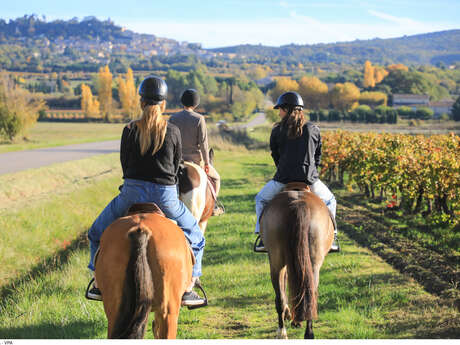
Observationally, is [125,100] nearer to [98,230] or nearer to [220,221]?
[220,221]

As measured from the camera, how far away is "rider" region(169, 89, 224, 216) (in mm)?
7504

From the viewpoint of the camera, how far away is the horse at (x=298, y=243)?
4645 millimetres

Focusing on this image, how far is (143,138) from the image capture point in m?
4.14

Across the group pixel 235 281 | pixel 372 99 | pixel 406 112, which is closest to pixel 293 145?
pixel 235 281

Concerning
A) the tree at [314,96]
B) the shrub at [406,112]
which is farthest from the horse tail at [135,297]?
the shrub at [406,112]

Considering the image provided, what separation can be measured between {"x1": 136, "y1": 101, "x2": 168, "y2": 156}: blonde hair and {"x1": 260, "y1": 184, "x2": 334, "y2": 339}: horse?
1.59 meters

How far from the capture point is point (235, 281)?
7484 millimetres

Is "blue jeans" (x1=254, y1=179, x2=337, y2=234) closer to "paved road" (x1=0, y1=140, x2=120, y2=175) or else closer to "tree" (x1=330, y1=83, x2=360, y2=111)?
"paved road" (x1=0, y1=140, x2=120, y2=175)

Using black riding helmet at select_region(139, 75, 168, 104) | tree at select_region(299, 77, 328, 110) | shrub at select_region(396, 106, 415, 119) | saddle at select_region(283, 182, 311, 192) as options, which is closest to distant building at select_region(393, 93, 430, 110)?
shrub at select_region(396, 106, 415, 119)

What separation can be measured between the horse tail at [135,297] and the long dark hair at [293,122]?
2588 mm

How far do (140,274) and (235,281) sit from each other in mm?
4160

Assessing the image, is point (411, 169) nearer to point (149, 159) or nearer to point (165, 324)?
point (149, 159)

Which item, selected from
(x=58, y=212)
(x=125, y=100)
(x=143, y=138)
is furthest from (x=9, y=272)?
(x=125, y=100)

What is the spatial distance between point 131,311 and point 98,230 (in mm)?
1147
